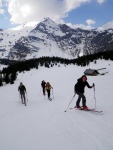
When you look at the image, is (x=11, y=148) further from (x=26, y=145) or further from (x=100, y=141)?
(x=100, y=141)

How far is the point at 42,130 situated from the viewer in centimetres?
1038

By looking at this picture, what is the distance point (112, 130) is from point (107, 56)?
376 ft

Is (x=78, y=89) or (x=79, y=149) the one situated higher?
(x=78, y=89)

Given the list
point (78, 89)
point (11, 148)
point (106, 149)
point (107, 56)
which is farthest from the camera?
point (107, 56)

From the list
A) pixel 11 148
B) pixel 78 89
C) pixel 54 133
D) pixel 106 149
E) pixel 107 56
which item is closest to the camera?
pixel 106 149

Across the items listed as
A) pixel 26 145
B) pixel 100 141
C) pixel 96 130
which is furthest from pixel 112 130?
pixel 26 145

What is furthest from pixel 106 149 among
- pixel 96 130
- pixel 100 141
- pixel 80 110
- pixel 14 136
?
pixel 80 110

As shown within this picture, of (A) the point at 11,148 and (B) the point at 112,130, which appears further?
(B) the point at 112,130

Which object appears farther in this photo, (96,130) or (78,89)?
(78,89)

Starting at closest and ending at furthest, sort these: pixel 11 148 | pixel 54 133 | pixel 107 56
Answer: pixel 11 148 → pixel 54 133 → pixel 107 56

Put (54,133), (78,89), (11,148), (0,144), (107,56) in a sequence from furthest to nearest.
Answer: (107,56) < (78,89) < (54,133) < (0,144) < (11,148)

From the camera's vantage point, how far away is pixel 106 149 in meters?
7.69

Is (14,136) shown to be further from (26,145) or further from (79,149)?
(79,149)

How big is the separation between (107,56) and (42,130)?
11510 centimetres
